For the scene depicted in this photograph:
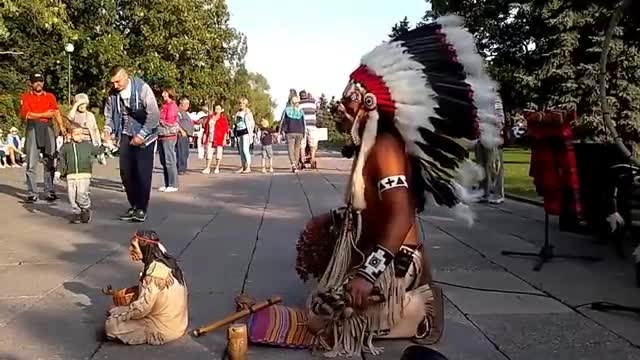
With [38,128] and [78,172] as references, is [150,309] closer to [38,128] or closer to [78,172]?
[78,172]

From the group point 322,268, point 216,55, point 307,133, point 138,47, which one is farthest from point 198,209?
point 216,55

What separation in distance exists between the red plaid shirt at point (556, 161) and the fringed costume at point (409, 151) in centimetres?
301

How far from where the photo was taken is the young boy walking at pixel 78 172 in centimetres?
1029

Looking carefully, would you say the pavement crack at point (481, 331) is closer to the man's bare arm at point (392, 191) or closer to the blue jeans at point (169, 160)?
the man's bare arm at point (392, 191)

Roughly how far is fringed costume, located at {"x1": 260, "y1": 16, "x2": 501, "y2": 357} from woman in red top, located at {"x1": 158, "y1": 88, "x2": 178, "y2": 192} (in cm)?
1028

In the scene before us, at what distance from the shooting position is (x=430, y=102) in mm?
4492

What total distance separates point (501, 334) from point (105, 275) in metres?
3.53

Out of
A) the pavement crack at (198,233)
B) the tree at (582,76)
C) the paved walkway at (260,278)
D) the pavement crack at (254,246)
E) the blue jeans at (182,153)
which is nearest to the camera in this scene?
the paved walkway at (260,278)

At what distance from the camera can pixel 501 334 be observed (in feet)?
16.5

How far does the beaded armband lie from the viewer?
13.6 ft

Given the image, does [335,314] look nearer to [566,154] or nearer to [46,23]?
[566,154]

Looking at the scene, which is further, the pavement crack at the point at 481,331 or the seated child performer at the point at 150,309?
the seated child performer at the point at 150,309

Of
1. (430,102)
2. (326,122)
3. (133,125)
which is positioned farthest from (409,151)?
(326,122)

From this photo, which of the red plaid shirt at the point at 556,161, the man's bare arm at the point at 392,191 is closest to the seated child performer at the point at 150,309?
the man's bare arm at the point at 392,191
